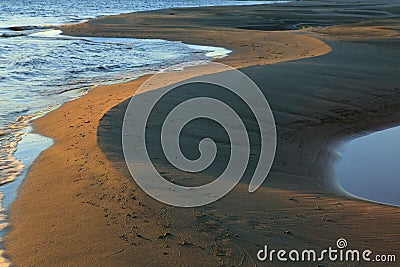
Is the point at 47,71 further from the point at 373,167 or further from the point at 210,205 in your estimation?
the point at 210,205

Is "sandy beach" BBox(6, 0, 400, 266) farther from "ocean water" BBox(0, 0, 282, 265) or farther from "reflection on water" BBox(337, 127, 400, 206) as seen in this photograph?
"ocean water" BBox(0, 0, 282, 265)

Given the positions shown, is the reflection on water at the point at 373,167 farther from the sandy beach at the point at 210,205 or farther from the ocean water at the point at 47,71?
the ocean water at the point at 47,71

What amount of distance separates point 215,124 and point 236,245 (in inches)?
160

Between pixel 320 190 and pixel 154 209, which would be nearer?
pixel 154 209

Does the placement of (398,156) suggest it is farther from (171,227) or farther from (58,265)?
(58,265)

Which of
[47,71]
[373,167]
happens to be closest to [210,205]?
[373,167]

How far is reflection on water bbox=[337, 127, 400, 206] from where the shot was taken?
6188 millimetres

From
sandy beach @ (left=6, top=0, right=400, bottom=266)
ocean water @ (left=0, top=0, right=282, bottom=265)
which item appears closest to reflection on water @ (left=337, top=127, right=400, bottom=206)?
sandy beach @ (left=6, top=0, right=400, bottom=266)

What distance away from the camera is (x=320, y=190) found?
233 inches

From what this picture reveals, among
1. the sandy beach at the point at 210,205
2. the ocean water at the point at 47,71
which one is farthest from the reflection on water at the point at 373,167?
the ocean water at the point at 47,71

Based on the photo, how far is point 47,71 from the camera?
15.4 meters

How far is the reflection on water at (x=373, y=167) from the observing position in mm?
6188

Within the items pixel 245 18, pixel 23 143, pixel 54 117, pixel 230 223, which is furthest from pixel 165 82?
pixel 245 18

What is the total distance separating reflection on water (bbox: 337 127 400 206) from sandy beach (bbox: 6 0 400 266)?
23cm
